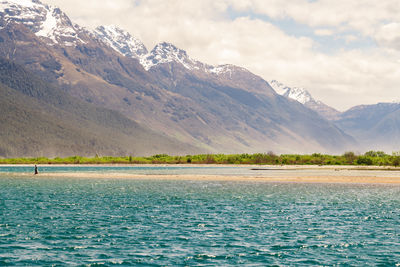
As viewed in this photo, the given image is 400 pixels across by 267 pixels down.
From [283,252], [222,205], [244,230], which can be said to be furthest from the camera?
[222,205]

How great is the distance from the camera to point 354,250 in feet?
109

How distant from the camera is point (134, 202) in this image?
5959cm

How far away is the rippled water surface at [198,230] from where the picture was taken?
102 feet

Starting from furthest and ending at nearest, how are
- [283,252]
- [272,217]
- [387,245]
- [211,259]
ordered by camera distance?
1. [272,217]
2. [387,245]
3. [283,252]
4. [211,259]

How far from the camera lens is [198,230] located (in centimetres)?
3988

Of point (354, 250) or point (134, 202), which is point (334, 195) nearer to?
point (134, 202)

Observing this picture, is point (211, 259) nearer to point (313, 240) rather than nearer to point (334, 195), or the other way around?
point (313, 240)

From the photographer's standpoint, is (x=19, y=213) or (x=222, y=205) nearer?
(x=19, y=213)

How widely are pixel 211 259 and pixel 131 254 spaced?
5168 millimetres

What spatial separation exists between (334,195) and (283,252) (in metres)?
39.3

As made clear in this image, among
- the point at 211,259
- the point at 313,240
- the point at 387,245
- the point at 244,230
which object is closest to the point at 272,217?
the point at 244,230

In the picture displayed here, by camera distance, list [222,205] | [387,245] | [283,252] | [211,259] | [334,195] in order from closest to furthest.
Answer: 1. [211,259]
2. [283,252]
3. [387,245]
4. [222,205]
5. [334,195]

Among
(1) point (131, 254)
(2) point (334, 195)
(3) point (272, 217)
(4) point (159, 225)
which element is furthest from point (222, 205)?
(1) point (131, 254)

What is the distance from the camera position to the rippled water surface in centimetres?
3095
